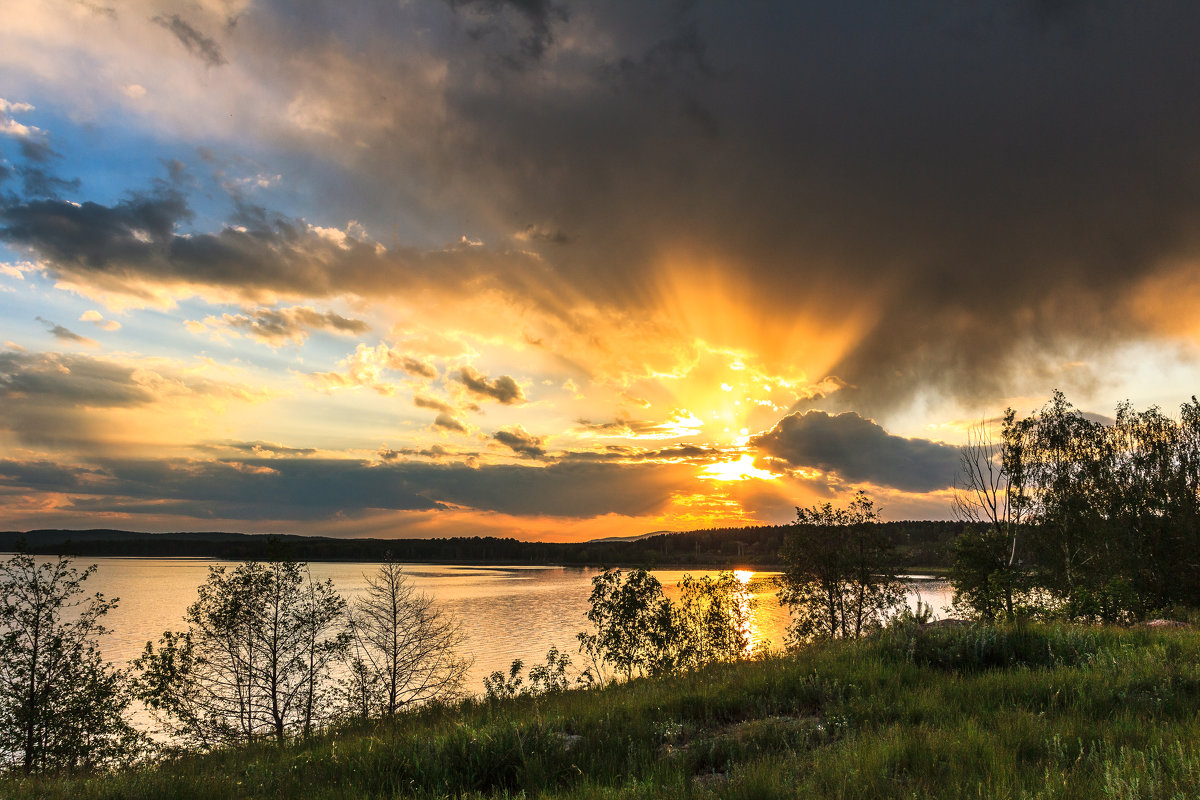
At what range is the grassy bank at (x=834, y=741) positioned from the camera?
5.23m

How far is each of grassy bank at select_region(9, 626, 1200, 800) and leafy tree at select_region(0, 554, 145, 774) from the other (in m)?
34.5

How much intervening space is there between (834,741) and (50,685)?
1833 inches

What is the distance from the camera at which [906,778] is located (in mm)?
5227

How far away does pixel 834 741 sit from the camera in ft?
22.3

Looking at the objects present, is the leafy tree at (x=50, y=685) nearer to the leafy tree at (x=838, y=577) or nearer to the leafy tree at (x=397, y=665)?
the leafy tree at (x=397, y=665)

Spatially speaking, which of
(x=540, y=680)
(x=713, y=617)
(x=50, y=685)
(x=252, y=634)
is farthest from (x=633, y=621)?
(x=50, y=685)

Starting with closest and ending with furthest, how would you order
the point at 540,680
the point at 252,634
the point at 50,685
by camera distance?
the point at 50,685 < the point at 252,634 < the point at 540,680

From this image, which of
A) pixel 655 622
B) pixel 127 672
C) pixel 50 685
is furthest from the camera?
pixel 655 622

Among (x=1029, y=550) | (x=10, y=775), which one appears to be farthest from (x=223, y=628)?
(x=1029, y=550)

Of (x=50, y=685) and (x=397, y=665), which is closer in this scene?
(x=50, y=685)

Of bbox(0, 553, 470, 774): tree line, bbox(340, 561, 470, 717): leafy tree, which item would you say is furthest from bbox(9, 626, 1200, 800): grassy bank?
bbox(340, 561, 470, 717): leafy tree

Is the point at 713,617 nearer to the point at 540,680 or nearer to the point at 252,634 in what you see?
the point at 540,680

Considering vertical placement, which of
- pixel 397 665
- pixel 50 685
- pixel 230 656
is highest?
pixel 50 685

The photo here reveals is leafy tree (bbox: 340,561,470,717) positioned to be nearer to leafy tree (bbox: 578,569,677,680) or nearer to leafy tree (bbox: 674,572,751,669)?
leafy tree (bbox: 578,569,677,680)
